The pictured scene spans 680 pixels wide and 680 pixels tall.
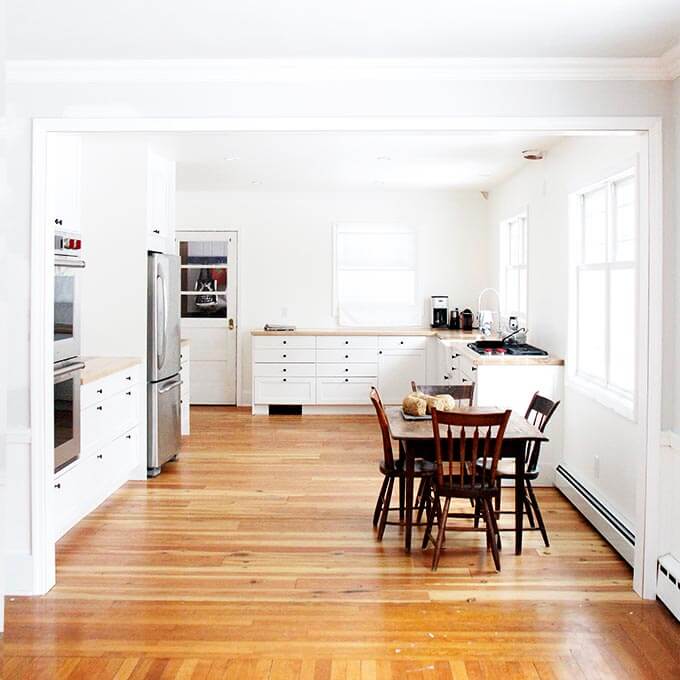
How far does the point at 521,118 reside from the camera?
3.44m

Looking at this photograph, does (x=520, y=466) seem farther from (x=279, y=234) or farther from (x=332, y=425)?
(x=279, y=234)

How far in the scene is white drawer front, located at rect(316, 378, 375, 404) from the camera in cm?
853

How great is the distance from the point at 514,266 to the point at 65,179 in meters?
4.62

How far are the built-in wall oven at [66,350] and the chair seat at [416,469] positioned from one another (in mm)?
1728

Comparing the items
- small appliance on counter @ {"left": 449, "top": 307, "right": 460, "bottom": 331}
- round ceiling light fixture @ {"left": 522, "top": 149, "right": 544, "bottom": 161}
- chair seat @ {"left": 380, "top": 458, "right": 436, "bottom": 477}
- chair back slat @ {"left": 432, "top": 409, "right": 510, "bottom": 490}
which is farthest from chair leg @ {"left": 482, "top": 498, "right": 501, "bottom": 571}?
small appliance on counter @ {"left": 449, "top": 307, "right": 460, "bottom": 331}

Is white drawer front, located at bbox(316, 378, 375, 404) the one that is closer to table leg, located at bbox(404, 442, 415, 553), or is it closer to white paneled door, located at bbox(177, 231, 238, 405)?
white paneled door, located at bbox(177, 231, 238, 405)

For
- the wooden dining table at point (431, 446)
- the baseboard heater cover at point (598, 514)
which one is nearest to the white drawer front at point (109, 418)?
the wooden dining table at point (431, 446)

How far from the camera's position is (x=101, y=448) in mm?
4863

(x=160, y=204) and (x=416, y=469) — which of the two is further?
(x=160, y=204)

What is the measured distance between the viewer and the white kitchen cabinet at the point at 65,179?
13.4 ft

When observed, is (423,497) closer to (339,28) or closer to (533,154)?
(339,28)

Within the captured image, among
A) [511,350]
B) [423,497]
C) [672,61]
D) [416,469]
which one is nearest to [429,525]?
[423,497]

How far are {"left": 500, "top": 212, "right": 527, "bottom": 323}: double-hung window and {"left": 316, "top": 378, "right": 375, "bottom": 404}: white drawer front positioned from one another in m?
1.76

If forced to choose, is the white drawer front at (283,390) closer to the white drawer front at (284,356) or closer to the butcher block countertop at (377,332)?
the white drawer front at (284,356)
